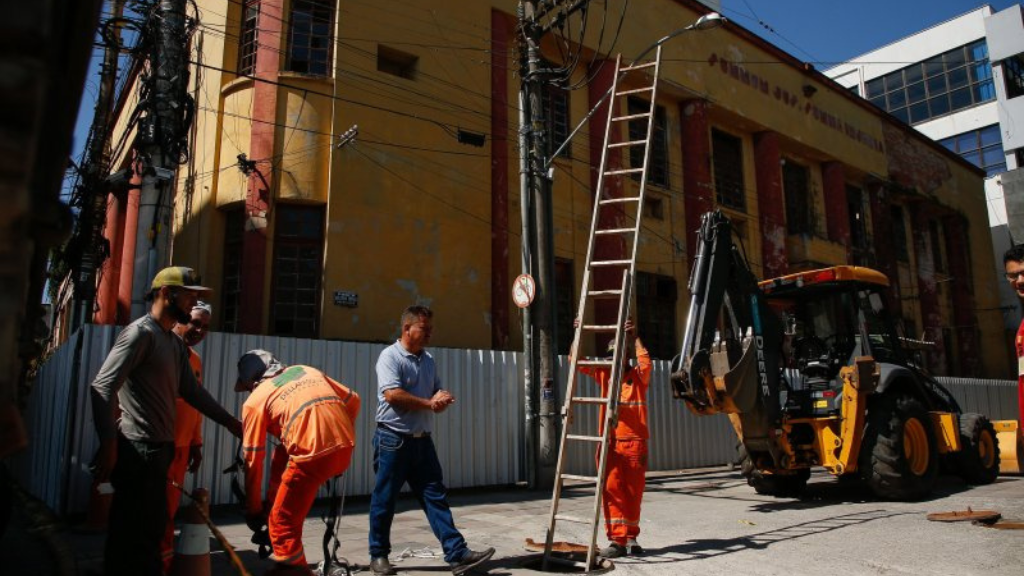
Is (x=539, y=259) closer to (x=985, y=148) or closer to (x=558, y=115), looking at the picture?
(x=558, y=115)

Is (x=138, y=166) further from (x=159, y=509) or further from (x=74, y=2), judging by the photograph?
(x=74, y=2)

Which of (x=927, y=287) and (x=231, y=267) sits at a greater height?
(x=927, y=287)

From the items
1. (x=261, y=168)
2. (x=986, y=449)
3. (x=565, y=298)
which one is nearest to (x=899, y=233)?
(x=565, y=298)

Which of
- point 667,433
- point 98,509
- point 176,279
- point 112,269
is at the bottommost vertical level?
point 98,509

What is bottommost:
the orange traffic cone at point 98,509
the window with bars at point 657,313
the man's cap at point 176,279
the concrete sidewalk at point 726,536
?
the concrete sidewalk at point 726,536

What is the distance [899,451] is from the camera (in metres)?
8.40

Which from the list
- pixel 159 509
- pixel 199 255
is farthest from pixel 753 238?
pixel 159 509

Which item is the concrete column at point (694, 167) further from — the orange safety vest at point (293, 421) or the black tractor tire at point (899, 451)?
the orange safety vest at point (293, 421)

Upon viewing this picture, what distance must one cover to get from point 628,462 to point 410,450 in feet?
5.87

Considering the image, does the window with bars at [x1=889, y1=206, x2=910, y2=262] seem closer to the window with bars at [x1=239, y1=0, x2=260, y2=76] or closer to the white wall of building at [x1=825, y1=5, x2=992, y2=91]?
the white wall of building at [x1=825, y1=5, x2=992, y2=91]

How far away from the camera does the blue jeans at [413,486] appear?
190 inches

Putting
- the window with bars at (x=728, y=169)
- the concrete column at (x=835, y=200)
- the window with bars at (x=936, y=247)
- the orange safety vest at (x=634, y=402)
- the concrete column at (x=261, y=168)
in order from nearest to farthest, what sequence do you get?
the orange safety vest at (x=634, y=402) < the concrete column at (x=261, y=168) < the window with bars at (x=728, y=169) < the concrete column at (x=835, y=200) < the window with bars at (x=936, y=247)

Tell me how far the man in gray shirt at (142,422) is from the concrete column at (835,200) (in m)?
21.6

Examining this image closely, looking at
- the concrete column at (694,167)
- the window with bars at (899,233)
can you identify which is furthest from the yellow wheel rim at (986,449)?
the window with bars at (899,233)
